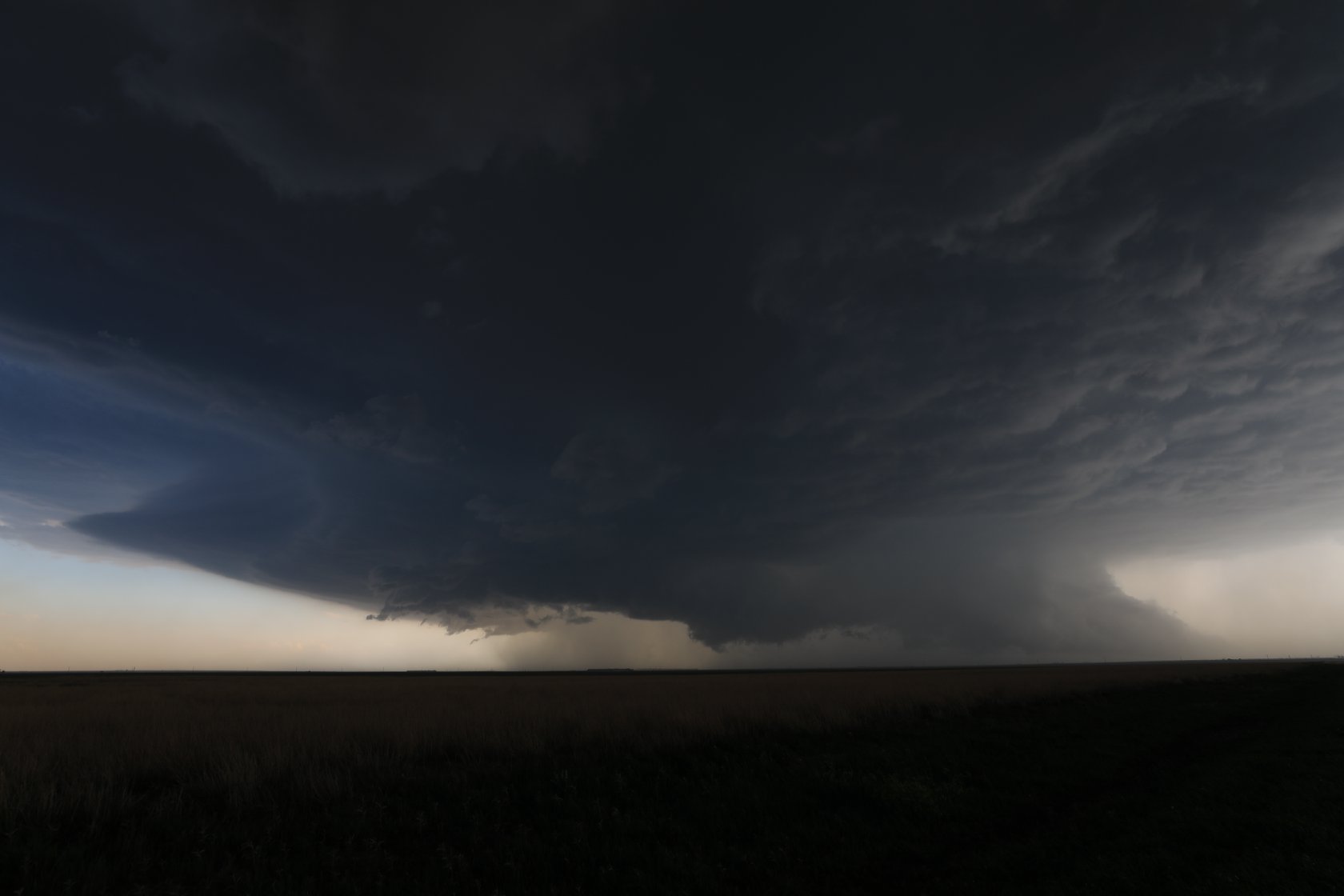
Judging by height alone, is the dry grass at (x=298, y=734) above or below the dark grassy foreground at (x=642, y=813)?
above

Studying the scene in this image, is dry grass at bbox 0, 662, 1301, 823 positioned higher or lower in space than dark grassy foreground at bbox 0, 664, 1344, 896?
higher

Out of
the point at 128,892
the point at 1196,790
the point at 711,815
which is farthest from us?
the point at 1196,790

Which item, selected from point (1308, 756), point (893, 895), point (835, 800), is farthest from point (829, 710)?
point (893, 895)

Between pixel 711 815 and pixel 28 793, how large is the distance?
12.1m

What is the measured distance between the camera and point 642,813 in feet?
42.7

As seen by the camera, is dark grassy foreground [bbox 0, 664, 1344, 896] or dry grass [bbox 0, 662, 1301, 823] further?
dry grass [bbox 0, 662, 1301, 823]

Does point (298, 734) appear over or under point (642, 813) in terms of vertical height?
over

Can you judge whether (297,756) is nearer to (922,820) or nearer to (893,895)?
(893,895)

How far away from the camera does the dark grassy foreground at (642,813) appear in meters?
9.62

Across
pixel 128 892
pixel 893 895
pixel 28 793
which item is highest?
pixel 28 793

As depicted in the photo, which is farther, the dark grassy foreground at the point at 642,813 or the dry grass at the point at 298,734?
the dry grass at the point at 298,734

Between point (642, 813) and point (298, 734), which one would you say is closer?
point (642, 813)

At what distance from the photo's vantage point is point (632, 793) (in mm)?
14156

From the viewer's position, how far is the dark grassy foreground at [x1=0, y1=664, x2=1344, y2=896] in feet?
31.6
